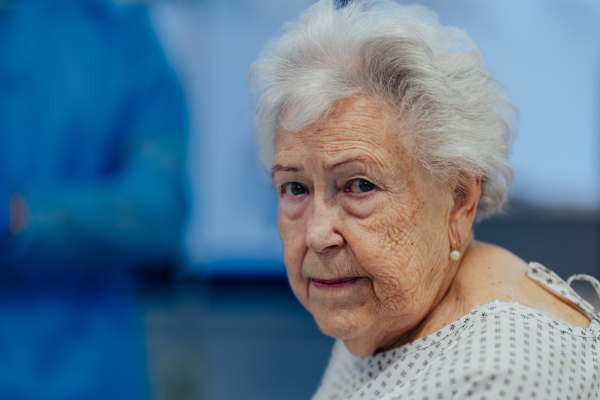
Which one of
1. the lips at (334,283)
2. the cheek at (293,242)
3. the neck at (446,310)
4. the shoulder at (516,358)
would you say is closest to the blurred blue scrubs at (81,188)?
the cheek at (293,242)

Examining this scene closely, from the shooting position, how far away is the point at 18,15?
2.18 m

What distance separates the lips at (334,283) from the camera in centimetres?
137

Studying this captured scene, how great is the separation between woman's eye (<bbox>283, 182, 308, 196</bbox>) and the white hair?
0.13 metres

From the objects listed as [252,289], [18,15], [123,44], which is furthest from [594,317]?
[252,289]

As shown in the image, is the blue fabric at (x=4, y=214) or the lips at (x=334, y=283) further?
the blue fabric at (x=4, y=214)

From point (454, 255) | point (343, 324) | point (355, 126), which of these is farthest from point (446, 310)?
point (355, 126)

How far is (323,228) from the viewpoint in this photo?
1341mm

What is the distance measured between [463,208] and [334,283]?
0.32m

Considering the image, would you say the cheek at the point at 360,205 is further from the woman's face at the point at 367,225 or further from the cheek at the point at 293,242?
the cheek at the point at 293,242

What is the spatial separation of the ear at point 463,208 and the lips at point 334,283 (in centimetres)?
24

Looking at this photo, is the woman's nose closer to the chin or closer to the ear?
the chin

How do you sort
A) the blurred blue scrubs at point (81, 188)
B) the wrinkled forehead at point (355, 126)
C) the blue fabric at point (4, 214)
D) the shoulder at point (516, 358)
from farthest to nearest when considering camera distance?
the blurred blue scrubs at point (81, 188) → the blue fabric at point (4, 214) → the wrinkled forehead at point (355, 126) → the shoulder at point (516, 358)

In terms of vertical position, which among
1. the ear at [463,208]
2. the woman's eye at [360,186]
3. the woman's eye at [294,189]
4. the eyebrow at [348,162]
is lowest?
the ear at [463,208]

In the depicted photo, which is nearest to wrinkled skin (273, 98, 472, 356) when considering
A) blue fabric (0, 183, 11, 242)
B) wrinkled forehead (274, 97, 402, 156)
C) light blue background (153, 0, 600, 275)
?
wrinkled forehead (274, 97, 402, 156)
